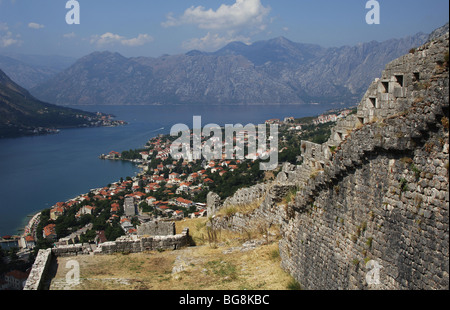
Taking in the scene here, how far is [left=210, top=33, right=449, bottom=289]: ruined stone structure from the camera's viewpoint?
4.54 meters

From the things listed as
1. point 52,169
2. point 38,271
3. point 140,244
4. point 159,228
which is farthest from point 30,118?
point 38,271

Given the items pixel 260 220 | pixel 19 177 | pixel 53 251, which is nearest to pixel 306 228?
pixel 260 220

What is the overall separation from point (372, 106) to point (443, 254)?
2.48m

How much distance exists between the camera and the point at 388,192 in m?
5.33

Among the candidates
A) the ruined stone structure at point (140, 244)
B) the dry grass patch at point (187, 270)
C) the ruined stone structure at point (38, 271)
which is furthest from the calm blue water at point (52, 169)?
the dry grass patch at point (187, 270)

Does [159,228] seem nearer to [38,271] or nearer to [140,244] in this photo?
[140,244]

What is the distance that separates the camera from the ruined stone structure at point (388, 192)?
14.9ft

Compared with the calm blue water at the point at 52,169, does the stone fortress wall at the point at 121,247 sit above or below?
above

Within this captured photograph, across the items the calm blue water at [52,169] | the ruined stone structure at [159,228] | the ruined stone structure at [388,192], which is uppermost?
the ruined stone structure at [388,192]

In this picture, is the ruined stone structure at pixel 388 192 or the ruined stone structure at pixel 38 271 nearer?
the ruined stone structure at pixel 388 192

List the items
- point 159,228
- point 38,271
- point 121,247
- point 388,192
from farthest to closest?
point 159,228 → point 121,247 → point 38,271 → point 388,192

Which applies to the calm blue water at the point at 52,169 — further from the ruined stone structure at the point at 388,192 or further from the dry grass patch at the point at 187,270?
the ruined stone structure at the point at 388,192

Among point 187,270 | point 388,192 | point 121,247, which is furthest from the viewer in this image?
point 121,247

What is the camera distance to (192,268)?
30.3ft
